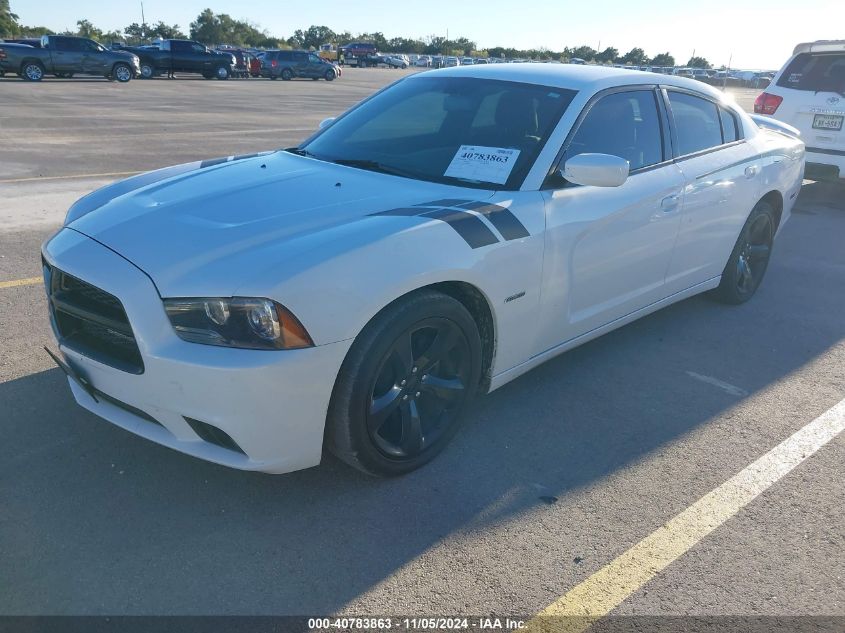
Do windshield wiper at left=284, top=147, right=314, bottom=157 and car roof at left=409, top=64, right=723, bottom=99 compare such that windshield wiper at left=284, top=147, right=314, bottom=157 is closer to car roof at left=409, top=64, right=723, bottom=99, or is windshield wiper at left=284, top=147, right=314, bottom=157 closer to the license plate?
car roof at left=409, top=64, right=723, bottom=99

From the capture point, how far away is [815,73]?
28.4 feet

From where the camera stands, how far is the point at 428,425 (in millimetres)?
3168

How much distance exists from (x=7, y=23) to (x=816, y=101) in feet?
246

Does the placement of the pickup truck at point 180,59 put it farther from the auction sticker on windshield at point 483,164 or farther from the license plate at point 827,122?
the auction sticker on windshield at point 483,164

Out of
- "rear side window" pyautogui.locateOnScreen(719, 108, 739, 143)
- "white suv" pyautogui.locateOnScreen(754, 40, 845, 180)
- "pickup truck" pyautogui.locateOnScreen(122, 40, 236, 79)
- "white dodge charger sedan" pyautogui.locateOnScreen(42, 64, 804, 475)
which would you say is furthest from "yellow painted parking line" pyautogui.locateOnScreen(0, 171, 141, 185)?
"pickup truck" pyautogui.locateOnScreen(122, 40, 236, 79)

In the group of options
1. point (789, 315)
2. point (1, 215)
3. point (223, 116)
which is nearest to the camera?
point (789, 315)

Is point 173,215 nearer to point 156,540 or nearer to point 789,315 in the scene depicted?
point 156,540

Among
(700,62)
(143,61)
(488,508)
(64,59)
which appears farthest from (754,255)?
(700,62)

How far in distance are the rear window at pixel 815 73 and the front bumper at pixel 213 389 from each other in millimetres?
8221

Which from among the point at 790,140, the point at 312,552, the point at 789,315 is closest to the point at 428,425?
the point at 312,552

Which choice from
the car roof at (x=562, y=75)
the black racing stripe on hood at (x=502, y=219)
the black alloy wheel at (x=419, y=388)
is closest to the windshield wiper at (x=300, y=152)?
the car roof at (x=562, y=75)

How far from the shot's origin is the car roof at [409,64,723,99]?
12.6ft

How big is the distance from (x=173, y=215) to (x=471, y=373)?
4.62ft

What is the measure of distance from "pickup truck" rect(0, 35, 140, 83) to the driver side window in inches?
1034
